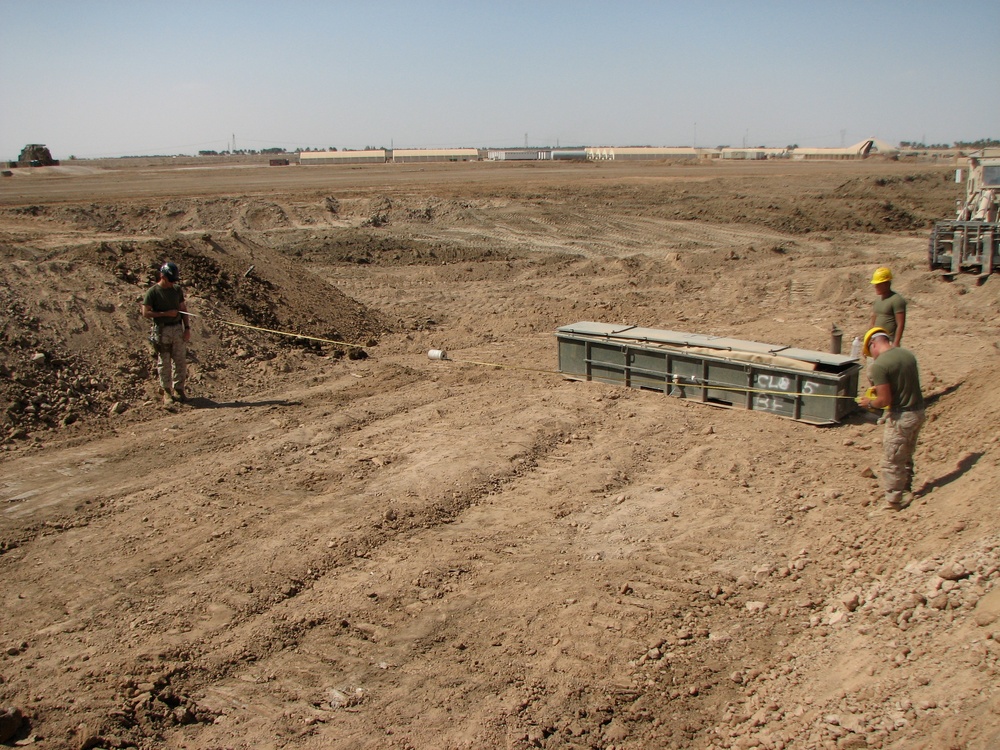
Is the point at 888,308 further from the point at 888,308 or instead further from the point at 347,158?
the point at 347,158

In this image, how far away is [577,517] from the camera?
7664mm

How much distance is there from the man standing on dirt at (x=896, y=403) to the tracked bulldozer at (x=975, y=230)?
12.7m

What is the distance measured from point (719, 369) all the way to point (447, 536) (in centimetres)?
494

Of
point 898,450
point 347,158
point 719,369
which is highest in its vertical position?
point 347,158

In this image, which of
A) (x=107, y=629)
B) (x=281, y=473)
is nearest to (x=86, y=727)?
(x=107, y=629)

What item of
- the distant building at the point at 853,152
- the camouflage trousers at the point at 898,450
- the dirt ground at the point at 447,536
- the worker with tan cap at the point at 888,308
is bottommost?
the dirt ground at the point at 447,536

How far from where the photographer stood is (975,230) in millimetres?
17641

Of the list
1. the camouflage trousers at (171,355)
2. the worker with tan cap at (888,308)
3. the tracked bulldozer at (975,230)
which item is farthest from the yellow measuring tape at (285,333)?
the tracked bulldozer at (975,230)

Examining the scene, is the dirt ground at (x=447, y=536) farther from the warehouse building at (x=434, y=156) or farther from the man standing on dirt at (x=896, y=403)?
the warehouse building at (x=434, y=156)

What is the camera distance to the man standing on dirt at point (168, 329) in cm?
1065

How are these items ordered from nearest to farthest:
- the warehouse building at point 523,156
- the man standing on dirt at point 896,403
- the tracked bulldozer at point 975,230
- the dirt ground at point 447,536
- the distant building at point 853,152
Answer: the dirt ground at point 447,536 → the man standing on dirt at point 896,403 → the tracked bulldozer at point 975,230 → the distant building at point 853,152 → the warehouse building at point 523,156

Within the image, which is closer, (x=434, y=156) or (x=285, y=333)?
(x=285, y=333)

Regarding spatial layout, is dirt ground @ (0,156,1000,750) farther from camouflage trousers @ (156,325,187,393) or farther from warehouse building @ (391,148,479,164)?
warehouse building @ (391,148,479,164)

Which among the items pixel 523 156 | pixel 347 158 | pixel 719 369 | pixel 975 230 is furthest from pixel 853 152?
pixel 719 369
